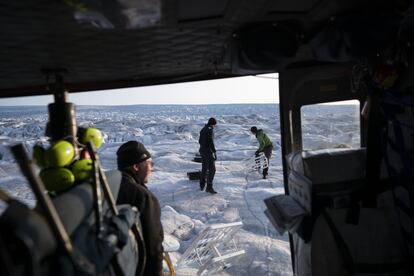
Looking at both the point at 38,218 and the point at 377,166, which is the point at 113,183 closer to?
the point at 38,218

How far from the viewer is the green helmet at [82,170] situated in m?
1.79

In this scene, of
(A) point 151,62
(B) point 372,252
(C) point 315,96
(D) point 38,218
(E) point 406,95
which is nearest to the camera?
(D) point 38,218

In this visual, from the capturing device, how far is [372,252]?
261 cm

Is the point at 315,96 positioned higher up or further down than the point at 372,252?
higher up

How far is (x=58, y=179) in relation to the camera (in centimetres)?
171

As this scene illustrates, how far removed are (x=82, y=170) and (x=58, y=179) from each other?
14cm

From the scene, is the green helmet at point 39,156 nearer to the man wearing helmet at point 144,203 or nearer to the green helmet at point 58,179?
the green helmet at point 58,179

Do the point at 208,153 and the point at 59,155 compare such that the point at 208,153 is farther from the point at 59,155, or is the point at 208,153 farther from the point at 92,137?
the point at 59,155

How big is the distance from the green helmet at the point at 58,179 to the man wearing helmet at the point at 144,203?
0.94 m

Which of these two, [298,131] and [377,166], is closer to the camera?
[377,166]

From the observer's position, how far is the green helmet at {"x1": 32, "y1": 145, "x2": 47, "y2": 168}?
1800 millimetres

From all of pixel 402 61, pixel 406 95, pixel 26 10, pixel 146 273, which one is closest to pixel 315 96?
pixel 402 61

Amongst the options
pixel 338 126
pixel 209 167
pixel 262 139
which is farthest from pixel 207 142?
pixel 338 126

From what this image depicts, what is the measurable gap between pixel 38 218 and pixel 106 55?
2.49 meters
